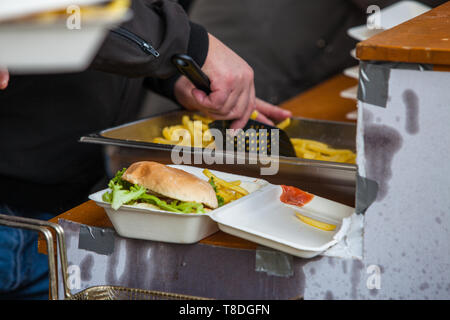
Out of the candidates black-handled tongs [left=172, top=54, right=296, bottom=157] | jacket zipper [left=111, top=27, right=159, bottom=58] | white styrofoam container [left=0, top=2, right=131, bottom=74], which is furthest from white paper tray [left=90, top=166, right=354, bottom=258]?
white styrofoam container [left=0, top=2, right=131, bottom=74]

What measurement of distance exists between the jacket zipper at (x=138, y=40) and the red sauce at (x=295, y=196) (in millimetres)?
362

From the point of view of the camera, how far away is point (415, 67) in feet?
2.38

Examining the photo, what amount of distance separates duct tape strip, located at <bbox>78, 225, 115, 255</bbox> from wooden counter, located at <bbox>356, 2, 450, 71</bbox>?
51 cm

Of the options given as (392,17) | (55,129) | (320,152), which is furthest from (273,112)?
(55,129)

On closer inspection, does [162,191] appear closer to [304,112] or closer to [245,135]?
[245,135]

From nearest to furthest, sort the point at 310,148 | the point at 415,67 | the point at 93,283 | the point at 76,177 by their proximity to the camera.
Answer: the point at 415,67 → the point at 93,283 → the point at 310,148 → the point at 76,177

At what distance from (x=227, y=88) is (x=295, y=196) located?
0.38 metres

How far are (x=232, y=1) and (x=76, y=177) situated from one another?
5.36ft

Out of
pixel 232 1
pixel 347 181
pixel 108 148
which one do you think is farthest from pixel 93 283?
pixel 232 1

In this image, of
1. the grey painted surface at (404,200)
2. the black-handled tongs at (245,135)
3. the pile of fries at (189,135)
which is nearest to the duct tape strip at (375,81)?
the grey painted surface at (404,200)

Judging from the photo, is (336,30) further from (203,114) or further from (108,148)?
(108,148)

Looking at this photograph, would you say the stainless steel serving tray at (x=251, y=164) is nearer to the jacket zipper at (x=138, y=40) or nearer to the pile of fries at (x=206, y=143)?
the pile of fries at (x=206, y=143)

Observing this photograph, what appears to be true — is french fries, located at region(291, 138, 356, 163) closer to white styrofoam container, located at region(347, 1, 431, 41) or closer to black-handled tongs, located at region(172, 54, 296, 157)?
black-handled tongs, located at region(172, 54, 296, 157)

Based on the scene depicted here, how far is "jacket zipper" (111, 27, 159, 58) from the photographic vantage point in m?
0.93
